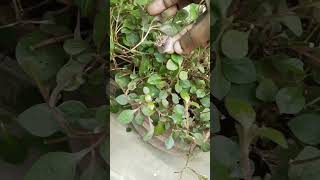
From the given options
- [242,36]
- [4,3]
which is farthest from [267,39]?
[4,3]

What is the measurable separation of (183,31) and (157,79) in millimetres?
88

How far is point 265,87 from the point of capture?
805 mm

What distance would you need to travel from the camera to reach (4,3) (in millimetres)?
905

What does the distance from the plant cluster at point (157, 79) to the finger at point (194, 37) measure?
17mm

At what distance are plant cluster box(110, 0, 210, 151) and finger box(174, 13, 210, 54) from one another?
0.06 feet

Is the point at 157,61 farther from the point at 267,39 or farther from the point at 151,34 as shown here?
the point at 267,39

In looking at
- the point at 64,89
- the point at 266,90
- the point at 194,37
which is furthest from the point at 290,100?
the point at 64,89

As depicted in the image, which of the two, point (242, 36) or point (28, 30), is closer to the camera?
point (242, 36)

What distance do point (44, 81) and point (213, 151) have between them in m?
0.27

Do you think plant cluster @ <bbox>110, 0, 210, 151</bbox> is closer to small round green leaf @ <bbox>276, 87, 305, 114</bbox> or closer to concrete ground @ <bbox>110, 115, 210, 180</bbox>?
concrete ground @ <bbox>110, 115, 210, 180</bbox>

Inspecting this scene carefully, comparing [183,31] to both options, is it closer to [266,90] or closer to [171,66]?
[171,66]

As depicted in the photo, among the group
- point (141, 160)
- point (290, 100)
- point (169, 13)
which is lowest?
point (141, 160)

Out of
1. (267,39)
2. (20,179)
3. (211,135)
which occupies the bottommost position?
(20,179)

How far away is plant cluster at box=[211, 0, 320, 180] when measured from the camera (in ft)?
2.54
